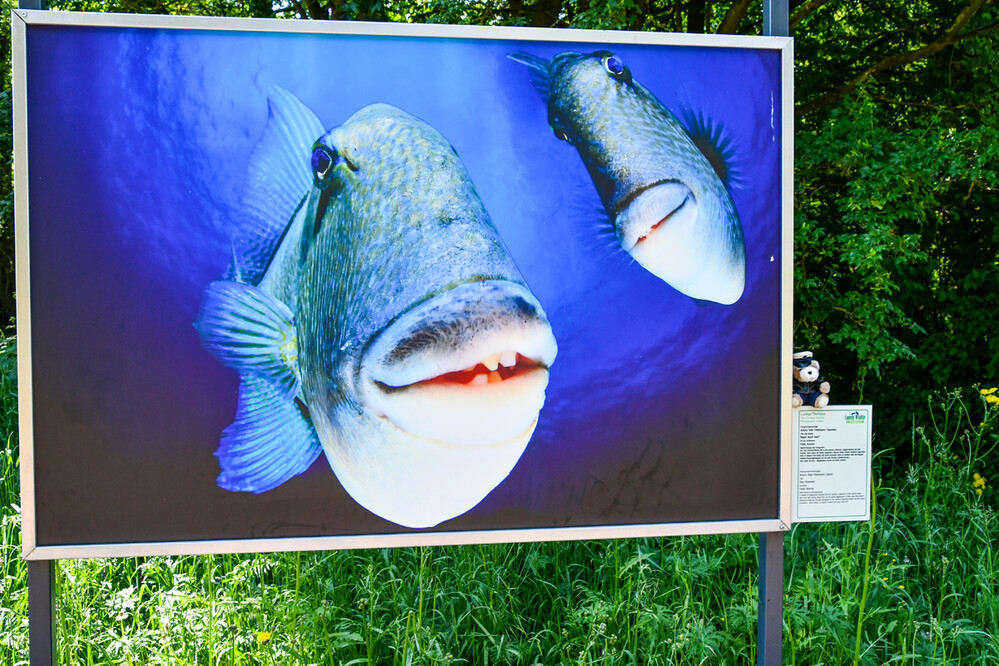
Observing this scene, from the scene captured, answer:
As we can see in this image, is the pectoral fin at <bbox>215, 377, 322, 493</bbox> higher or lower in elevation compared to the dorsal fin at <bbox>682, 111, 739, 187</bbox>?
lower

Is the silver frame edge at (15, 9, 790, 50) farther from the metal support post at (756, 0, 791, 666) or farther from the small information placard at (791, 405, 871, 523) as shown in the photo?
the small information placard at (791, 405, 871, 523)

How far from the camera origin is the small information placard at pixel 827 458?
247cm

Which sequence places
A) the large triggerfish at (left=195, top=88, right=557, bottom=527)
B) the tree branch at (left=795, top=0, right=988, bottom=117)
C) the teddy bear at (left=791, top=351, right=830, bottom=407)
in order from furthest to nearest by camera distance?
1. the tree branch at (left=795, top=0, right=988, bottom=117)
2. the teddy bear at (left=791, top=351, right=830, bottom=407)
3. the large triggerfish at (left=195, top=88, right=557, bottom=527)

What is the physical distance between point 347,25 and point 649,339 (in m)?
1.26

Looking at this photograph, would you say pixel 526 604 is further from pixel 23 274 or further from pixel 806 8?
pixel 806 8

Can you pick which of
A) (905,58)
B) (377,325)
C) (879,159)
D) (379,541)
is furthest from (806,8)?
(379,541)

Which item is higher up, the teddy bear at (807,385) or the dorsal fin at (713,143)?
the dorsal fin at (713,143)

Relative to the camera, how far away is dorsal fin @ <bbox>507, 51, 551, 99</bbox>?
2.30 meters

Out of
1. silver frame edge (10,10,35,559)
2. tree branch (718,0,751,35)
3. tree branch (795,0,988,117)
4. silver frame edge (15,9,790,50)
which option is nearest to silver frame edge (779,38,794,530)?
silver frame edge (15,9,790,50)

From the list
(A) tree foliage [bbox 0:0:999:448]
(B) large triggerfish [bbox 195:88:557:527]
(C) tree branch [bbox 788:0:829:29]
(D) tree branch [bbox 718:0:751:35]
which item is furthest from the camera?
(D) tree branch [bbox 718:0:751:35]

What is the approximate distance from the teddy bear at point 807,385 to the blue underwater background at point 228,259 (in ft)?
0.29

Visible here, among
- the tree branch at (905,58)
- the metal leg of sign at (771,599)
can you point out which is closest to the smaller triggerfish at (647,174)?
the metal leg of sign at (771,599)

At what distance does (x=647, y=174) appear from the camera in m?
2.39

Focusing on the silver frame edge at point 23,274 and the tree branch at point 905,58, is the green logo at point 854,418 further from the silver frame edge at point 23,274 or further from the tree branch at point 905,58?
the tree branch at point 905,58
